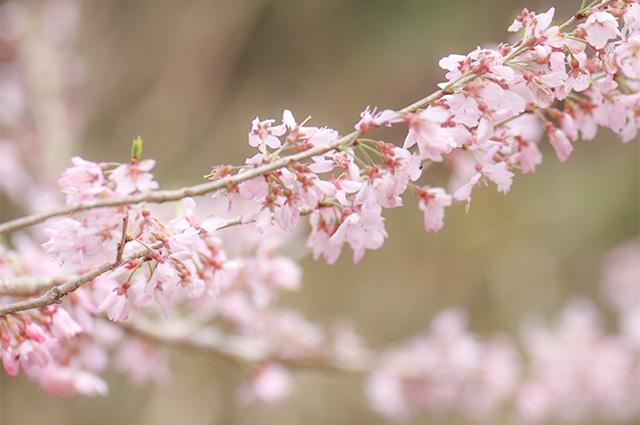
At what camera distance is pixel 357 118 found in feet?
11.6

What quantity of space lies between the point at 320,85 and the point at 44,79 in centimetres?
162

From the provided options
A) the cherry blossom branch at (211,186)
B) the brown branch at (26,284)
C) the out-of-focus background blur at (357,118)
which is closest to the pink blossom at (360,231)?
the cherry blossom branch at (211,186)

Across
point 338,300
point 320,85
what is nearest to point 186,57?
point 320,85

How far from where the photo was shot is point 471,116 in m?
0.82

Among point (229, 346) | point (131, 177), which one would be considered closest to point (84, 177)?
point (131, 177)

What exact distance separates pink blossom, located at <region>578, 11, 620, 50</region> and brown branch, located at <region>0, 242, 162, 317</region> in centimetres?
68

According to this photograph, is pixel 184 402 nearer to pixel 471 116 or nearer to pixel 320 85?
pixel 320 85

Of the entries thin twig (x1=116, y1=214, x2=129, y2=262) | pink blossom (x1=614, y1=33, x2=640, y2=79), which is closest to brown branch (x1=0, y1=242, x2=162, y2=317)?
thin twig (x1=116, y1=214, x2=129, y2=262)

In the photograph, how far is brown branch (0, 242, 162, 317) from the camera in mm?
787

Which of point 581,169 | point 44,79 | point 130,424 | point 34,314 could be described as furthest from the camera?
point 581,169

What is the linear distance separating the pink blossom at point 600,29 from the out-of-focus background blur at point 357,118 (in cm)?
252

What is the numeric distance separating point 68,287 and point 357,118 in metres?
2.88

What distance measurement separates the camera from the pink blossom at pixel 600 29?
810mm

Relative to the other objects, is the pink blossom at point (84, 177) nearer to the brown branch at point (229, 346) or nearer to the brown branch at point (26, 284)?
the brown branch at point (26, 284)
